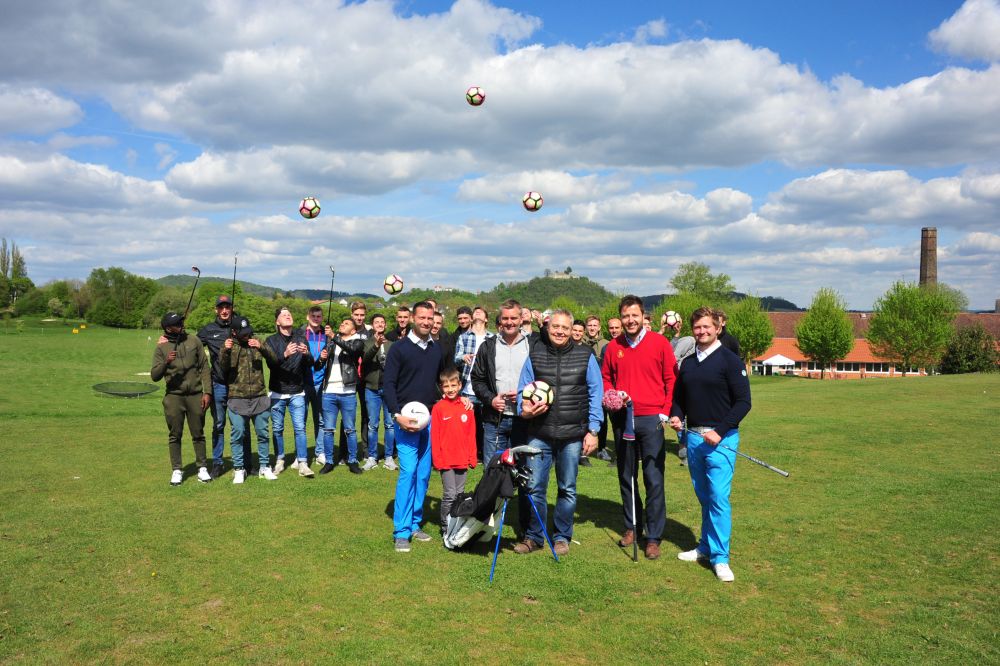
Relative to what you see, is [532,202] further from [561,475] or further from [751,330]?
[751,330]

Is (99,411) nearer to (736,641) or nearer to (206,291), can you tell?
(736,641)

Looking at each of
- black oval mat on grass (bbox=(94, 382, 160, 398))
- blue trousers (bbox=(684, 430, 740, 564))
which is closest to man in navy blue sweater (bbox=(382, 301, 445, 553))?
blue trousers (bbox=(684, 430, 740, 564))

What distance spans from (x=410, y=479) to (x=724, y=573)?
329 centimetres

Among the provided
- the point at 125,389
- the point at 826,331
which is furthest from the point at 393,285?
the point at 826,331

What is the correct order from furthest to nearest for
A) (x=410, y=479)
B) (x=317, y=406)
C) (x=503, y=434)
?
(x=317, y=406)
(x=503, y=434)
(x=410, y=479)

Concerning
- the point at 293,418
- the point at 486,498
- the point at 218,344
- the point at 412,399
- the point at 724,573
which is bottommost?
the point at 724,573

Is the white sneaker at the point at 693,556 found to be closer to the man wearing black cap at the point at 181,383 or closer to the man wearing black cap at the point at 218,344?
the man wearing black cap at the point at 218,344

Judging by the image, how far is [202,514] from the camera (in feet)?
25.6

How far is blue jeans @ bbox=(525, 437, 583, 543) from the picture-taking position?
6.63 metres

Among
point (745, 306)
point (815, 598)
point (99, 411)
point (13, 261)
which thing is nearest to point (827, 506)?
point (815, 598)

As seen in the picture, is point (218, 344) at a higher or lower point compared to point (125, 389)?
higher

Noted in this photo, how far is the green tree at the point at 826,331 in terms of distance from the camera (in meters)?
60.7

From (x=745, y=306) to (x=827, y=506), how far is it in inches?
2570

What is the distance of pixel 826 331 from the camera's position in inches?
2391
